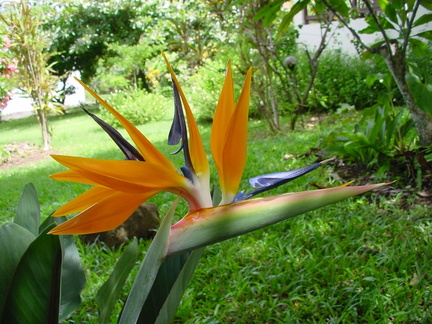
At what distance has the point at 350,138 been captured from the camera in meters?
2.61

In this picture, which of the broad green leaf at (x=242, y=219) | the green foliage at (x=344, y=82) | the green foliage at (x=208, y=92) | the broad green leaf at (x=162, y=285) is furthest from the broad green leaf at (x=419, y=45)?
the green foliage at (x=208, y=92)

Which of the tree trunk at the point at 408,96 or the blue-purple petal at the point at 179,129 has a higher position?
the blue-purple petal at the point at 179,129

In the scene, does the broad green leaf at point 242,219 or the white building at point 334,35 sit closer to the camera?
the broad green leaf at point 242,219

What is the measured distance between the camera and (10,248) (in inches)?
22.9

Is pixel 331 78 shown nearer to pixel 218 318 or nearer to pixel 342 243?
pixel 342 243

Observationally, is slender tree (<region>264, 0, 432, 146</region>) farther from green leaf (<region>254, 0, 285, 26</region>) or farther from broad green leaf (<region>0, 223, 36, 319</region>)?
broad green leaf (<region>0, 223, 36, 319</region>)

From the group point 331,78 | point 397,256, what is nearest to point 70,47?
point 331,78

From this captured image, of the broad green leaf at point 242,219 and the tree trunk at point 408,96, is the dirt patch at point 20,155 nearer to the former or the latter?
the tree trunk at point 408,96

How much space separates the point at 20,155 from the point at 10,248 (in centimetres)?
637

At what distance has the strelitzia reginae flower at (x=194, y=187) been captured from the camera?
16.4 inches

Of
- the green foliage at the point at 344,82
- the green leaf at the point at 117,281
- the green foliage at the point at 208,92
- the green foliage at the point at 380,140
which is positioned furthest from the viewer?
the green foliage at the point at 208,92

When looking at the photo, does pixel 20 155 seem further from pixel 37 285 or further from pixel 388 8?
pixel 37 285

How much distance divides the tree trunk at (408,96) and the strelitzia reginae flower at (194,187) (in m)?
2.03

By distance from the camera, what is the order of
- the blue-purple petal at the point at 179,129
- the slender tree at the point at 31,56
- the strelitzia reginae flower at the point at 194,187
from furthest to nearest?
1. the slender tree at the point at 31,56
2. the blue-purple petal at the point at 179,129
3. the strelitzia reginae flower at the point at 194,187
